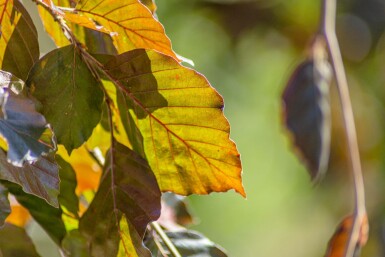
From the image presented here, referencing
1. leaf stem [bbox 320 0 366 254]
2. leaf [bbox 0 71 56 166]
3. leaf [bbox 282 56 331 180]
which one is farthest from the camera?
leaf [bbox 282 56 331 180]

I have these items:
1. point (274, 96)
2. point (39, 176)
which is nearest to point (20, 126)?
point (39, 176)

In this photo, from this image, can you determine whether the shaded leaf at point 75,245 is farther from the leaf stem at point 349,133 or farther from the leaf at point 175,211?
the leaf stem at point 349,133

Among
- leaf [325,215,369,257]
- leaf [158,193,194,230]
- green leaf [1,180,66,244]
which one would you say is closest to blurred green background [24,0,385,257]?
leaf [325,215,369,257]

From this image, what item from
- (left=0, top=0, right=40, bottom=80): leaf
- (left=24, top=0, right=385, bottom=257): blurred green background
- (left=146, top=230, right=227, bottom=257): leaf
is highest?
(left=0, top=0, right=40, bottom=80): leaf

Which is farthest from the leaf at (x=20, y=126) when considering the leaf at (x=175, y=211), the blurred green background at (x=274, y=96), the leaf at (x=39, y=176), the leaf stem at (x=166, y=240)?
the blurred green background at (x=274, y=96)

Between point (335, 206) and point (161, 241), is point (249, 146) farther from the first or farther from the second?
point (161, 241)

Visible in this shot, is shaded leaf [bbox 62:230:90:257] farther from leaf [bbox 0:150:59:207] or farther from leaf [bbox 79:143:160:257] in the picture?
leaf [bbox 0:150:59:207]

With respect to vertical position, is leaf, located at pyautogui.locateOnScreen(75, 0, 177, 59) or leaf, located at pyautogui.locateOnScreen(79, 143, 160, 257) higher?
leaf, located at pyautogui.locateOnScreen(75, 0, 177, 59)
